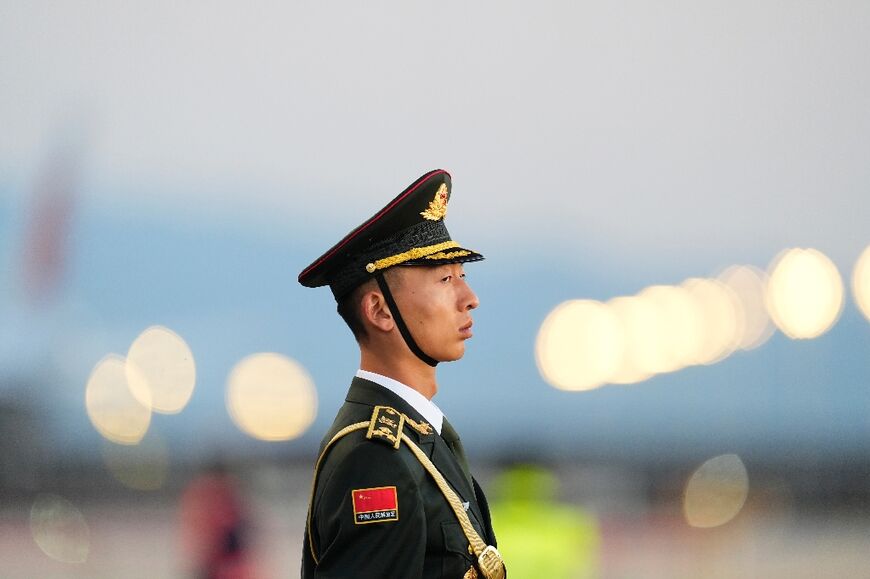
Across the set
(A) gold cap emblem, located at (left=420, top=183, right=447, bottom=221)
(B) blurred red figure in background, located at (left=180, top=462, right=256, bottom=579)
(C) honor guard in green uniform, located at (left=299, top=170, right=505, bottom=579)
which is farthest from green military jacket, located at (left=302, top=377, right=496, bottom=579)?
(B) blurred red figure in background, located at (left=180, top=462, right=256, bottom=579)

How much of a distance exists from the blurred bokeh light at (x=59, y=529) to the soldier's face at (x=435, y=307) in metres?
12.1

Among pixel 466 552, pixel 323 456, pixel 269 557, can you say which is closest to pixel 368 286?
pixel 323 456

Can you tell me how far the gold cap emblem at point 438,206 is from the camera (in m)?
3.03

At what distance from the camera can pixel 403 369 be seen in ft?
9.62

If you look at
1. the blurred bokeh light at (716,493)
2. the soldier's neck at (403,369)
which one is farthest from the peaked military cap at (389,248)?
the blurred bokeh light at (716,493)

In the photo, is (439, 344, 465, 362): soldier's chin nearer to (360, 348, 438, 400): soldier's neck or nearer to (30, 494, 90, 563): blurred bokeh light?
(360, 348, 438, 400): soldier's neck

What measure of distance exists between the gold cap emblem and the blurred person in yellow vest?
2.17m

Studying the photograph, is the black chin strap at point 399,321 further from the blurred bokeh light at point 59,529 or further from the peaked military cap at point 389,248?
the blurred bokeh light at point 59,529

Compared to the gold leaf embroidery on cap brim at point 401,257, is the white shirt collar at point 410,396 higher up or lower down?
lower down

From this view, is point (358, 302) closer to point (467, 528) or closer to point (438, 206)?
point (438, 206)

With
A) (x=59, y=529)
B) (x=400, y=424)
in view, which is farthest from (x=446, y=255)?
(x=59, y=529)

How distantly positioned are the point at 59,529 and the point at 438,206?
13.4 metres

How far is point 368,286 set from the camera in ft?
9.68

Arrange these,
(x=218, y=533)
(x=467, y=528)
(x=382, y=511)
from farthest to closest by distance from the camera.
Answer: (x=218, y=533) < (x=467, y=528) < (x=382, y=511)
